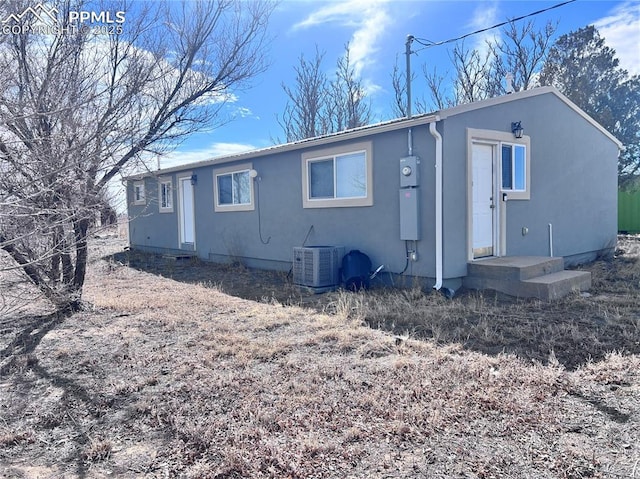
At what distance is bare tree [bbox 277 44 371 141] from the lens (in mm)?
23141

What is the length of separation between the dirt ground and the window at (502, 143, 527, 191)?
96.3 inches

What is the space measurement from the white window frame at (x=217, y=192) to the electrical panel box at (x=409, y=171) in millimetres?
4254

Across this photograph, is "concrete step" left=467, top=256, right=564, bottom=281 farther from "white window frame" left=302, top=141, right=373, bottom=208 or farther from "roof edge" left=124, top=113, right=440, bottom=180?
"roof edge" left=124, top=113, right=440, bottom=180

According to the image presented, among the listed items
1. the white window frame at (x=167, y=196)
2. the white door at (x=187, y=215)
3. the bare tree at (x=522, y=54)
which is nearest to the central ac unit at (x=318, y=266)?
the white door at (x=187, y=215)

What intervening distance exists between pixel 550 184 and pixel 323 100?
54.0 ft

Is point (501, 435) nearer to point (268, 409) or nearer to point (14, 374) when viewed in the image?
point (268, 409)

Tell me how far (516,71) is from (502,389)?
21946 mm

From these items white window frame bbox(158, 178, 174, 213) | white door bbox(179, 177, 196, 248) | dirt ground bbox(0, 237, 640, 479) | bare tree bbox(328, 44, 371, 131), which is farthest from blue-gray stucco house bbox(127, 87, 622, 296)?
bare tree bbox(328, 44, 371, 131)

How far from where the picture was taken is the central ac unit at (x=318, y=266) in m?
7.57

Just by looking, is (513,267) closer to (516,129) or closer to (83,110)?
(516,129)

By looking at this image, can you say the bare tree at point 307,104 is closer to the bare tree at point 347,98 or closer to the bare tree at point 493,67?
the bare tree at point 347,98

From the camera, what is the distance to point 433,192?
6.73 metres

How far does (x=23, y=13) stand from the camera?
4.29 metres

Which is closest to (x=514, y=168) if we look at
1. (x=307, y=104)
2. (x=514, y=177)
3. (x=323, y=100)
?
(x=514, y=177)
